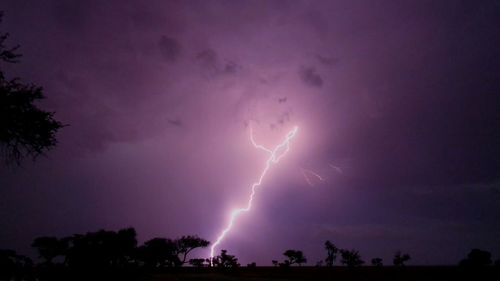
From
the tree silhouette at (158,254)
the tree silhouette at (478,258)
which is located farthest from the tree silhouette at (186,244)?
the tree silhouette at (478,258)

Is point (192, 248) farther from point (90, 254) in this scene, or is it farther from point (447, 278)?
point (90, 254)

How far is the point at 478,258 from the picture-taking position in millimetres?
62281

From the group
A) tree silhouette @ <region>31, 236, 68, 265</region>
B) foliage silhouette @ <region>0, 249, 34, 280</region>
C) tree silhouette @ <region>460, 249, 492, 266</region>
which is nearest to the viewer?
foliage silhouette @ <region>0, 249, 34, 280</region>

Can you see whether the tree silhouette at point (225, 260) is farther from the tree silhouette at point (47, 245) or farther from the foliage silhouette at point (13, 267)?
the foliage silhouette at point (13, 267)

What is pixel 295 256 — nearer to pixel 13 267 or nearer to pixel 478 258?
pixel 478 258

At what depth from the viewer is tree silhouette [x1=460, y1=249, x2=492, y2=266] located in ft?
200

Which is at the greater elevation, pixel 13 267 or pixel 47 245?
pixel 47 245

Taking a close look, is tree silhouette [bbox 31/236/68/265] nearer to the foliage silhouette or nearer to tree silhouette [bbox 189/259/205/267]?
tree silhouette [bbox 189/259/205/267]

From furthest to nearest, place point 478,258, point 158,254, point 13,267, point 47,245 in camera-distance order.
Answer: point 158,254, point 47,245, point 478,258, point 13,267

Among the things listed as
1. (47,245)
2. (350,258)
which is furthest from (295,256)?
(47,245)

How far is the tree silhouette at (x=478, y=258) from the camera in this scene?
60.9 m

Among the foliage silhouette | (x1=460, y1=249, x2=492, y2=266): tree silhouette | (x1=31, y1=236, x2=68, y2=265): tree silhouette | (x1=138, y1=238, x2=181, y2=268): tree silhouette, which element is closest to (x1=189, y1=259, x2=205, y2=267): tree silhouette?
(x1=138, y1=238, x2=181, y2=268): tree silhouette

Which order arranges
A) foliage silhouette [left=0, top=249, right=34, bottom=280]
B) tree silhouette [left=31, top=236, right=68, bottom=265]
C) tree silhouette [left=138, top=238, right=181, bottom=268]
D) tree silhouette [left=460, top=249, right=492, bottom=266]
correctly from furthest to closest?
tree silhouette [left=138, top=238, right=181, bottom=268] → tree silhouette [left=31, top=236, right=68, bottom=265] → tree silhouette [left=460, top=249, right=492, bottom=266] → foliage silhouette [left=0, top=249, right=34, bottom=280]

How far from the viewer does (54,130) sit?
38.2 ft
